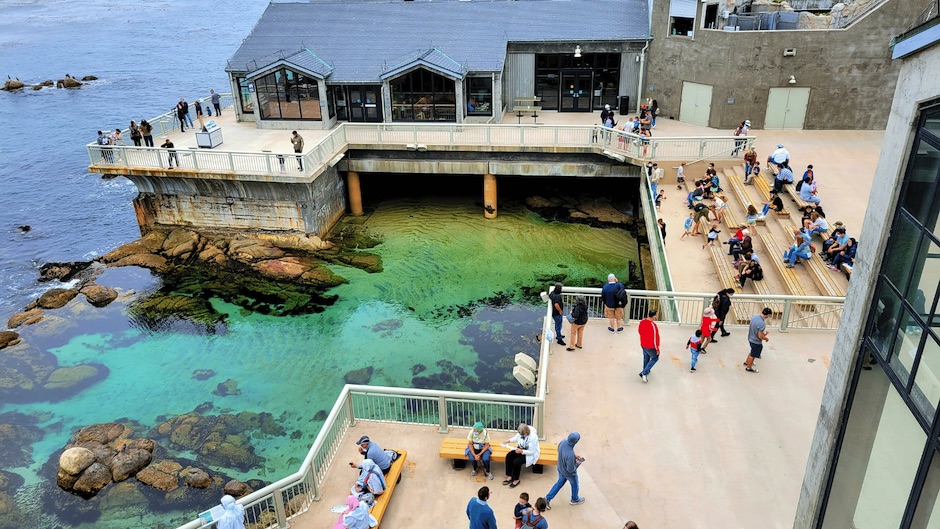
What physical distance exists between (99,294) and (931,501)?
84.7 feet

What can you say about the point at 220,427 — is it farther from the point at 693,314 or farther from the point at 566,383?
the point at 693,314

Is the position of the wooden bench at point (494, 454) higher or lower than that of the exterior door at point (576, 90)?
lower

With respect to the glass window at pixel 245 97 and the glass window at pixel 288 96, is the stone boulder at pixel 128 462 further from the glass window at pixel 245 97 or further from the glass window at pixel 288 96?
the glass window at pixel 245 97

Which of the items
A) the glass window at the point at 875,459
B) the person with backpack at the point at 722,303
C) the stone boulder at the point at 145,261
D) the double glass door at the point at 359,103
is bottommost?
the stone boulder at the point at 145,261

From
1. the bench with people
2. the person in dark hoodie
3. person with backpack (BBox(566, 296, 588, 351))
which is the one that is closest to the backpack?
person with backpack (BBox(566, 296, 588, 351))

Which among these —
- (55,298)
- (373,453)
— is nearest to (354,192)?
(55,298)

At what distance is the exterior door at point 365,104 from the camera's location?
31.2 metres

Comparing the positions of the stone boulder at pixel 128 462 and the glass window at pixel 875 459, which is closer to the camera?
the glass window at pixel 875 459

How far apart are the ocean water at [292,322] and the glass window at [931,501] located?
42.5ft

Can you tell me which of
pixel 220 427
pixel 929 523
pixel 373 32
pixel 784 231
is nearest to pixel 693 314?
pixel 784 231

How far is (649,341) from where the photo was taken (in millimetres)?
13242

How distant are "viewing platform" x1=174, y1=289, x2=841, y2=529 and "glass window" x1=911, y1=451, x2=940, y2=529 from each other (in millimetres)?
4493

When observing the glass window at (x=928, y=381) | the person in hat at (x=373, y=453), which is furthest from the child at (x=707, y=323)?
the glass window at (x=928, y=381)

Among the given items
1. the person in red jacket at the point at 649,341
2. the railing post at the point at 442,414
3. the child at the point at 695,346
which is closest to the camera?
the railing post at the point at 442,414
